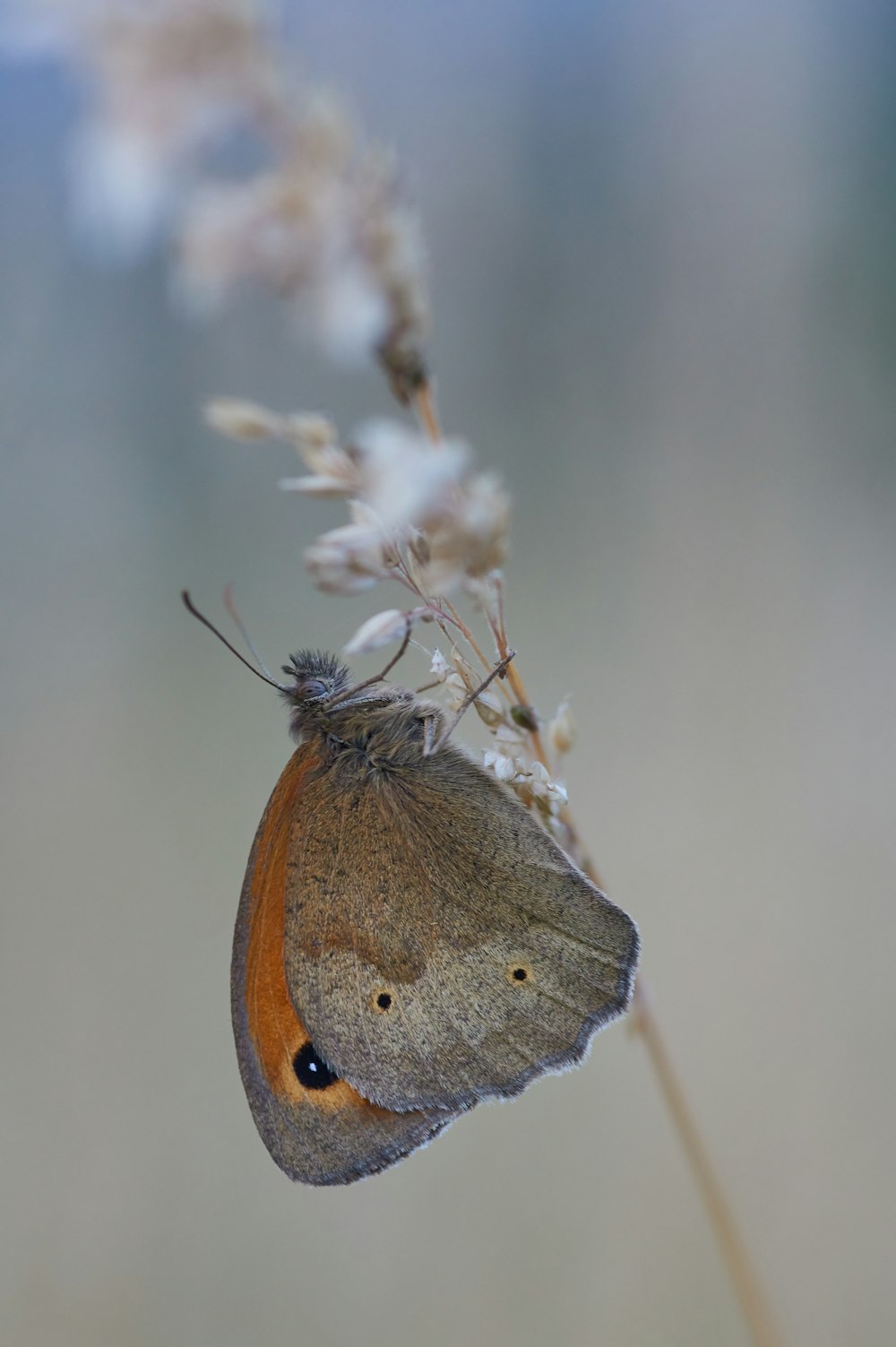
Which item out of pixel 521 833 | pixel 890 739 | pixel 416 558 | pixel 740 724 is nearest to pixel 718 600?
pixel 740 724

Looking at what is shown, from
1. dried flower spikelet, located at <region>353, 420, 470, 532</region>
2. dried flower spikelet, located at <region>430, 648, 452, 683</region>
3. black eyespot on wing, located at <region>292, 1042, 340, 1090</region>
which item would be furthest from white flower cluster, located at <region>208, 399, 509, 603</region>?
black eyespot on wing, located at <region>292, 1042, 340, 1090</region>

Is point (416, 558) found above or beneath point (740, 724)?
beneath

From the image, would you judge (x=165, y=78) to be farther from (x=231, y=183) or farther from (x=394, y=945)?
(x=394, y=945)

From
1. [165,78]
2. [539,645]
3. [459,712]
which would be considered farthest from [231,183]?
[539,645]

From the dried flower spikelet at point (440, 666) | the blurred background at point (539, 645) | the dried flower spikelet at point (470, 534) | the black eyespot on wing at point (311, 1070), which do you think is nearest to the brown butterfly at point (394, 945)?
the black eyespot on wing at point (311, 1070)

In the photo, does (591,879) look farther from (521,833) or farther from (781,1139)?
(781,1139)

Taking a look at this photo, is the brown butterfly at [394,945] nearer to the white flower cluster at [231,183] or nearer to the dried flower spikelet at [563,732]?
the dried flower spikelet at [563,732]
